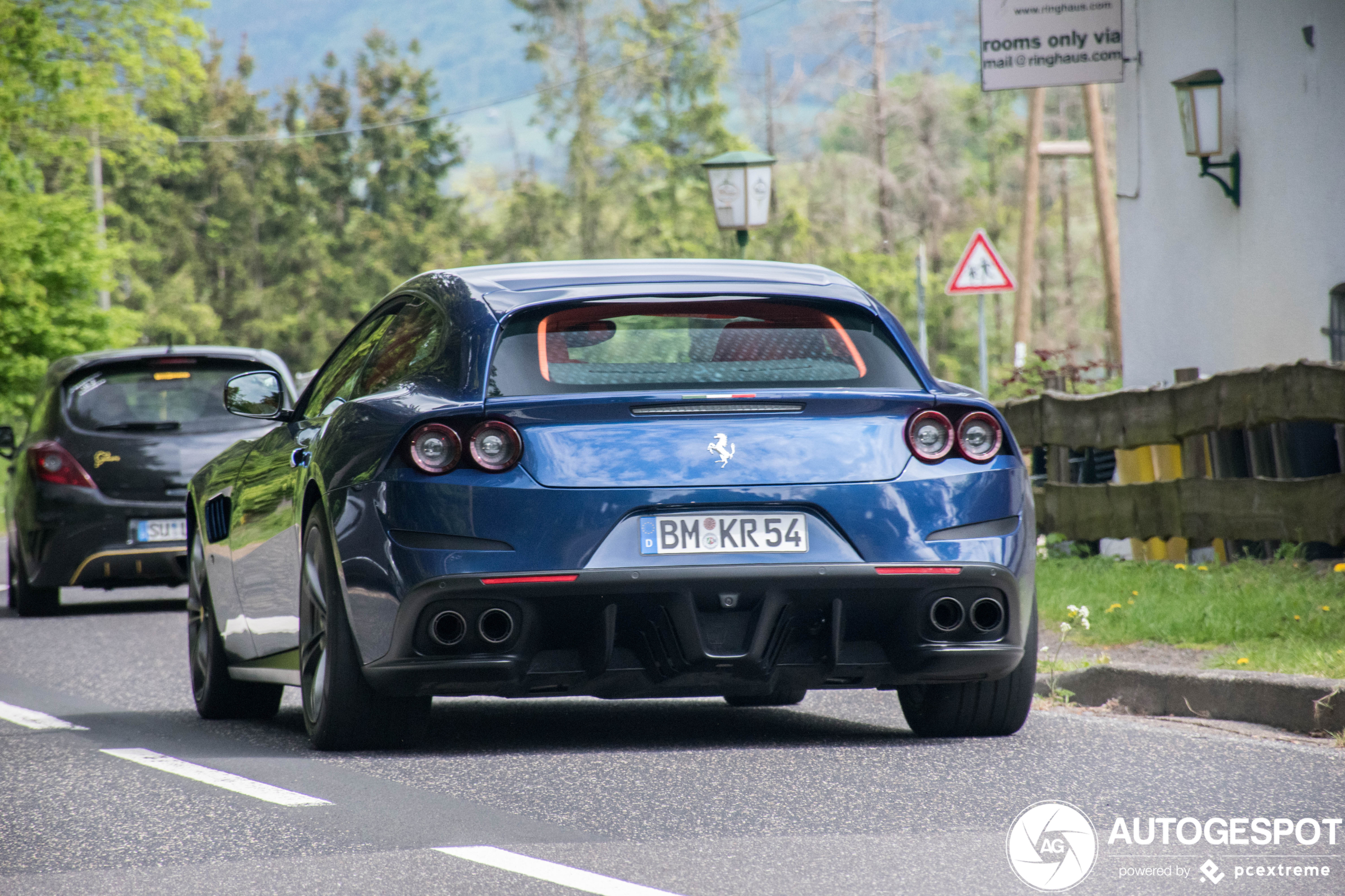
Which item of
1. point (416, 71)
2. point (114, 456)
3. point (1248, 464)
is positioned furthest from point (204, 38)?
point (416, 71)

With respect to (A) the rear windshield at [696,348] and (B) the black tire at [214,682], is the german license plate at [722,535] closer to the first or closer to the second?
(A) the rear windshield at [696,348]

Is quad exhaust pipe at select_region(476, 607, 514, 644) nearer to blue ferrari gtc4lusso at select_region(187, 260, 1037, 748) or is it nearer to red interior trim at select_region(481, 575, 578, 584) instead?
blue ferrari gtc4lusso at select_region(187, 260, 1037, 748)

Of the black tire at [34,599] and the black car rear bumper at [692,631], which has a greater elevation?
the black car rear bumper at [692,631]

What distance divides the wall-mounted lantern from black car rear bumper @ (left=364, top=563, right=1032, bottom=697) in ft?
35.0

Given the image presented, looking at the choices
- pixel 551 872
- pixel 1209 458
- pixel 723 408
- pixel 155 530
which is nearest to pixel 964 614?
pixel 723 408

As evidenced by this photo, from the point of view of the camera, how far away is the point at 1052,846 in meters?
4.66

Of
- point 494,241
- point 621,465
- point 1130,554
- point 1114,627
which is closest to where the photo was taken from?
point 621,465

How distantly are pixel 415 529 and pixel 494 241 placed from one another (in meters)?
71.8

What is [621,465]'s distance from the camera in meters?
5.60

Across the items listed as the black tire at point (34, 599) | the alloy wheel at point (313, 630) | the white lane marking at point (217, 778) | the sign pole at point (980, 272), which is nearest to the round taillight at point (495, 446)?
the alloy wheel at point (313, 630)

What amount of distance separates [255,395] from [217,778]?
161 centimetres

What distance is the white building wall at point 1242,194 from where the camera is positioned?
47.9 feet

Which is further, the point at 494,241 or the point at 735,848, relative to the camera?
the point at 494,241

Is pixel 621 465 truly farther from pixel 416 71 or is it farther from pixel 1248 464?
pixel 416 71
